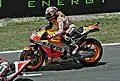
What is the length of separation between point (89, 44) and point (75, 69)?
692mm

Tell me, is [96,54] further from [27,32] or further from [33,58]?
[27,32]

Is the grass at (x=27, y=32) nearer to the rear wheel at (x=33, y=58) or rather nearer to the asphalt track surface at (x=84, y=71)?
the asphalt track surface at (x=84, y=71)

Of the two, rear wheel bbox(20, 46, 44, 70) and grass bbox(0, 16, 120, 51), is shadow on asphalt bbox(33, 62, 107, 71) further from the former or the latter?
grass bbox(0, 16, 120, 51)

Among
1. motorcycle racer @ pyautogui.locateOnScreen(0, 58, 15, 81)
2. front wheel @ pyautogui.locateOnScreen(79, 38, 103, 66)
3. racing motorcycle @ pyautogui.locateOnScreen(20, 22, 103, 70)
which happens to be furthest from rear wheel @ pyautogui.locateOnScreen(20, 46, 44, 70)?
motorcycle racer @ pyautogui.locateOnScreen(0, 58, 15, 81)

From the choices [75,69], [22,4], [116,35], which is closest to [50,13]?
[75,69]

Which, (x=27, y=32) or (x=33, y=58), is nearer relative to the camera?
(x=33, y=58)

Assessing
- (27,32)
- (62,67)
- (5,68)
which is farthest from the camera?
(27,32)

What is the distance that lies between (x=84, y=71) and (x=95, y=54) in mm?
635

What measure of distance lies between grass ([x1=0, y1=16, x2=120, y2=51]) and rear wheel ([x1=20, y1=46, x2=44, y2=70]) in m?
2.51

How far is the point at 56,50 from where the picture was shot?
11.6 metres

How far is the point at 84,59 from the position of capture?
1177cm

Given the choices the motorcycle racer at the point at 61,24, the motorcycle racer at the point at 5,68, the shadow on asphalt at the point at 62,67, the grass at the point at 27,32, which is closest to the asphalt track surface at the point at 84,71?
the shadow on asphalt at the point at 62,67

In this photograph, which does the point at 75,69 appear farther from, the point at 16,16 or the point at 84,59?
the point at 16,16

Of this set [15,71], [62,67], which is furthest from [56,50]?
[15,71]
